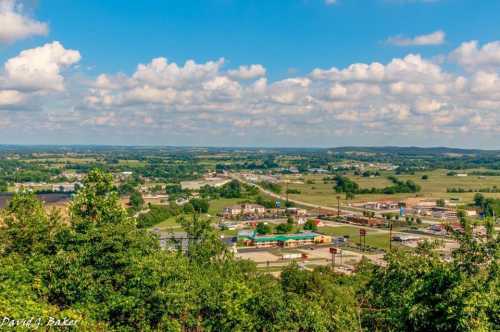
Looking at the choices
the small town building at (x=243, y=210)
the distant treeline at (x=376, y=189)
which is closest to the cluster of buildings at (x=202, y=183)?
the distant treeline at (x=376, y=189)

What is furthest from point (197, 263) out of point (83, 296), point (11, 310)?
point (11, 310)

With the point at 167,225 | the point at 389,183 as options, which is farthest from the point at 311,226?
the point at 389,183

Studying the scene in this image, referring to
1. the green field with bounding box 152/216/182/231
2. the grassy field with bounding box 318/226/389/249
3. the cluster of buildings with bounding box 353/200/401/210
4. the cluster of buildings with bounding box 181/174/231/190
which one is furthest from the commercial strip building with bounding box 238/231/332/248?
the cluster of buildings with bounding box 181/174/231/190

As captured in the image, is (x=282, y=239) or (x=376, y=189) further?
(x=376, y=189)

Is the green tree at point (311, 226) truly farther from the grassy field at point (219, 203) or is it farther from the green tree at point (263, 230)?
the grassy field at point (219, 203)

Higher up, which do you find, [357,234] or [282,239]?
[282,239]

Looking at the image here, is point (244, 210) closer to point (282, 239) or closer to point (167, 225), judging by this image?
point (167, 225)

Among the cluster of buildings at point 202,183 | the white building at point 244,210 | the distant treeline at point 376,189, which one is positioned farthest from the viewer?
the cluster of buildings at point 202,183
